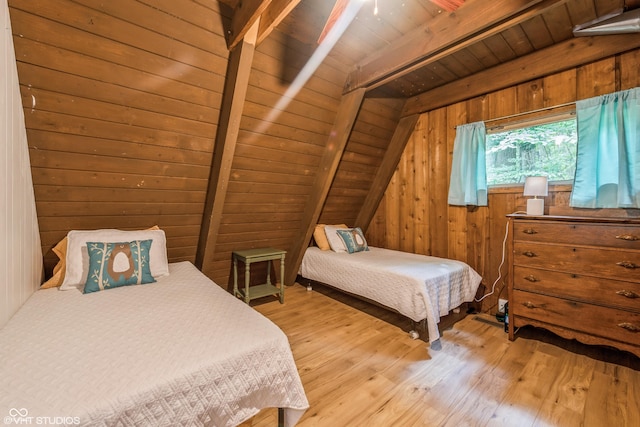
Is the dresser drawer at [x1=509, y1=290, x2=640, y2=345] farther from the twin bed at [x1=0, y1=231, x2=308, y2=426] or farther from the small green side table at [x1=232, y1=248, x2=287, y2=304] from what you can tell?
the small green side table at [x1=232, y1=248, x2=287, y2=304]

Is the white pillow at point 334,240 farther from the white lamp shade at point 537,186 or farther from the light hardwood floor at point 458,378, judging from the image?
the white lamp shade at point 537,186

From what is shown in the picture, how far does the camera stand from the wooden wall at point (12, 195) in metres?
1.30

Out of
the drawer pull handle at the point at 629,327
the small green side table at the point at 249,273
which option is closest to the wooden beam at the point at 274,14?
the small green side table at the point at 249,273

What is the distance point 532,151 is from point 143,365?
3.13 metres

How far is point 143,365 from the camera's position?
978 millimetres

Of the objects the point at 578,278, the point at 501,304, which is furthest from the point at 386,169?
the point at 578,278

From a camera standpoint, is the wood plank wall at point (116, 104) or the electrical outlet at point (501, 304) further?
the electrical outlet at point (501, 304)

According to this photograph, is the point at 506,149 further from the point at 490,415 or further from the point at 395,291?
the point at 490,415

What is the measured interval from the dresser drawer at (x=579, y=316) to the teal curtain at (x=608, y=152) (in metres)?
0.79

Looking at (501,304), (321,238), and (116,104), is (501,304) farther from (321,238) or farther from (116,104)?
(116,104)

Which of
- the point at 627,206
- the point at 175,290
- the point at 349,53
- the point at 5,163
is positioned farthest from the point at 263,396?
the point at 627,206

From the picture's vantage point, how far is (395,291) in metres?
2.31

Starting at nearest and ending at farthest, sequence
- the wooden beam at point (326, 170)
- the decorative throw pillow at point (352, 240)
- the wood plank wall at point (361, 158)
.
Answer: the wooden beam at point (326, 170) < the wood plank wall at point (361, 158) < the decorative throw pillow at point (352, 240)

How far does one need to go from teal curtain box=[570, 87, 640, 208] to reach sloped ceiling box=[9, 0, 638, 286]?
1.20ft
